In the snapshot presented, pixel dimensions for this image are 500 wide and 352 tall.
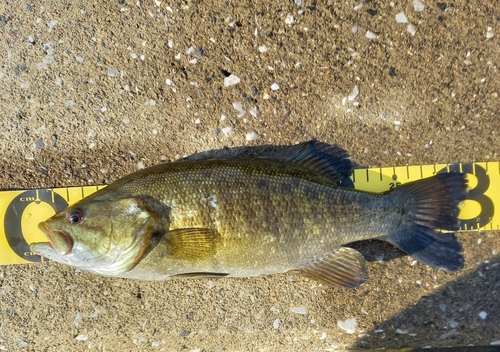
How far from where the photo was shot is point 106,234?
181cm

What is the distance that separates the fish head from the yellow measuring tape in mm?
456

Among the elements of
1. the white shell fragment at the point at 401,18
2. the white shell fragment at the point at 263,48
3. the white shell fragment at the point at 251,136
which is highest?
the white shell fragment at the point at 401,18

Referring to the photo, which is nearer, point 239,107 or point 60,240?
point 60,240

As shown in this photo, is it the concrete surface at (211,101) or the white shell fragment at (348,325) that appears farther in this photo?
the white shell fragment at (348,325)

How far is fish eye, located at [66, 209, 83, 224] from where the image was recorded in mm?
1823

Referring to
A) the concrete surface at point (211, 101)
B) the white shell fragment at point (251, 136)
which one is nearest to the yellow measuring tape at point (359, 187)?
the concrete surface at point (211, 101)

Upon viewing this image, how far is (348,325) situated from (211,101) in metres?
1.82

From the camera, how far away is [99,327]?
2.39 metres

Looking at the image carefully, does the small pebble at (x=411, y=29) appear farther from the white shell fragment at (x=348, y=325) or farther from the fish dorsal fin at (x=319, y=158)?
the white shell fragment at (x=348, y=325)

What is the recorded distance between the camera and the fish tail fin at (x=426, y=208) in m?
2.06

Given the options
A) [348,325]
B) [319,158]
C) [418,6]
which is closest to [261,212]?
[319,158]

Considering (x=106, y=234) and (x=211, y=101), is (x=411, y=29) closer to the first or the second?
(x=211, y=101)

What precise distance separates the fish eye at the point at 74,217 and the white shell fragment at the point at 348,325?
1838 millimetres

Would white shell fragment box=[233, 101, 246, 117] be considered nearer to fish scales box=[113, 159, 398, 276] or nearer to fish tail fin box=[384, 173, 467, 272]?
fish scales box=[113, 159, 398, 276]
